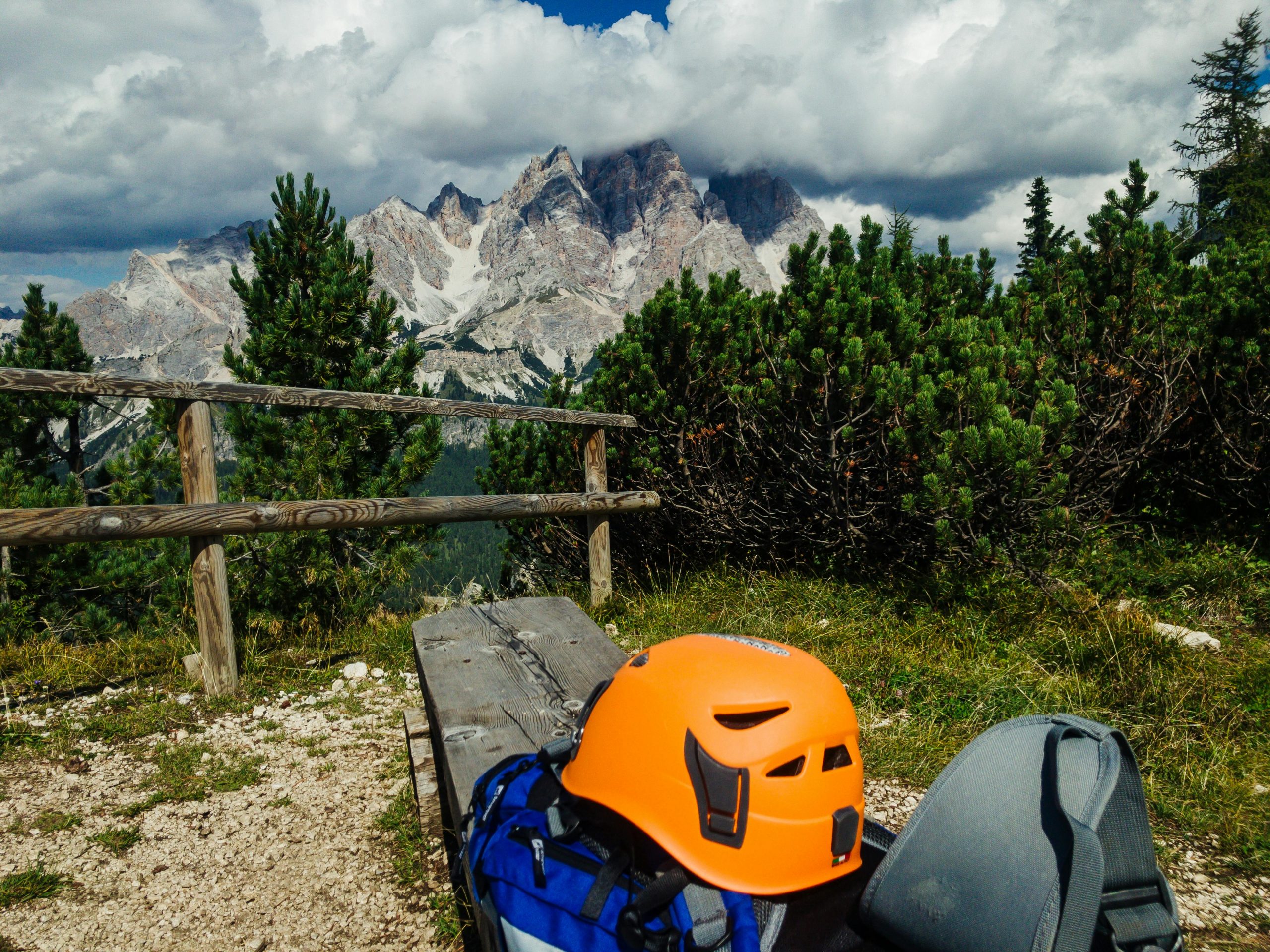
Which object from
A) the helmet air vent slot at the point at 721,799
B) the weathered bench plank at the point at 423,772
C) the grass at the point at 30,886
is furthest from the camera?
the weathered bench plank at the point at 423,772

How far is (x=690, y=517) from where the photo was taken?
20.8 ft

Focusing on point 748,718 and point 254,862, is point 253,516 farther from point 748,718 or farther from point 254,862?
point 748,718

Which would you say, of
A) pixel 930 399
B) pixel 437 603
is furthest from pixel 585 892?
pixel 437 603

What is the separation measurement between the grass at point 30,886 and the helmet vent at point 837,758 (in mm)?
2671

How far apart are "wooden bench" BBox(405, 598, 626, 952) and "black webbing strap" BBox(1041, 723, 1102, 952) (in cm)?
135

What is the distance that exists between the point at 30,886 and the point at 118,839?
303mm

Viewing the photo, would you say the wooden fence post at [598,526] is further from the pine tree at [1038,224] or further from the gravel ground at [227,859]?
the pine tree at [1038,224]

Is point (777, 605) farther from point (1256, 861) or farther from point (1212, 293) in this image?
point (1212, 293)

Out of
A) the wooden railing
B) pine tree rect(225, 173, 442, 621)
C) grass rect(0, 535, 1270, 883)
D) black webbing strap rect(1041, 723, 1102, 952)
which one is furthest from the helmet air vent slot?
pine tree rect(225, 173, 442, 621)

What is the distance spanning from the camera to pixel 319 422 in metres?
6.73

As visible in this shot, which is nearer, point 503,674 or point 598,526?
point 503,674

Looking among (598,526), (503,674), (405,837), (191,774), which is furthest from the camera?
(598,526)

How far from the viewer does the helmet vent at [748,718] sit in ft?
4.99

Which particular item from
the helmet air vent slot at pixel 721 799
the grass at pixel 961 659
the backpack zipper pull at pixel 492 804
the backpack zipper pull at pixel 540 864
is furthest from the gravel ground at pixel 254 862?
the helmet air vent slot at pixel 721 799
